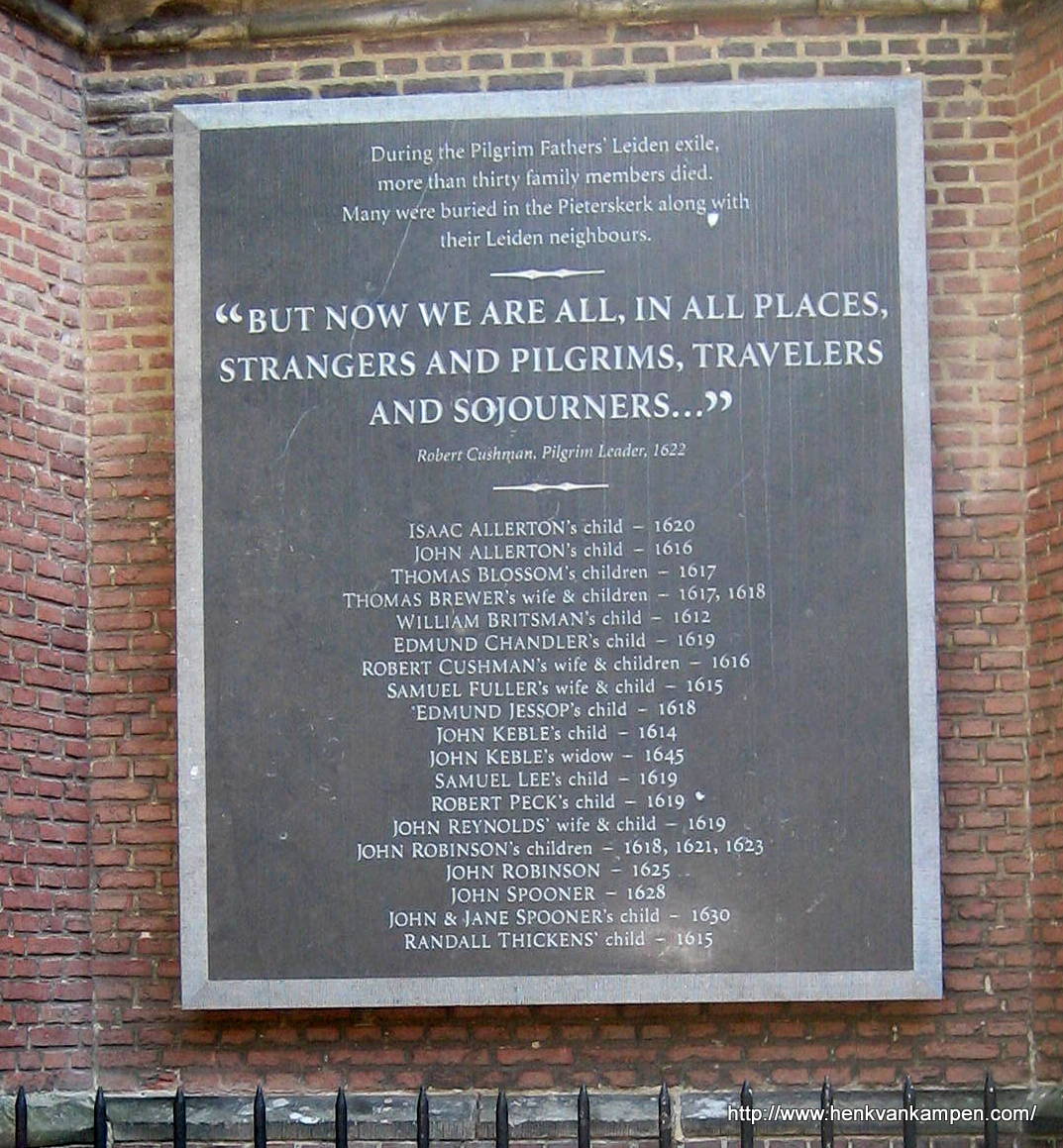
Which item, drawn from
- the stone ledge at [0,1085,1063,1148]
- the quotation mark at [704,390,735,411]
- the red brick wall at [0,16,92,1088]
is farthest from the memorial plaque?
the red brick wall at [0,16,92,1088]

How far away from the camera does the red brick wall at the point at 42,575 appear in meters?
6.30

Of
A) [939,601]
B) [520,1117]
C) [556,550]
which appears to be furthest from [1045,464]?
[520,1117]

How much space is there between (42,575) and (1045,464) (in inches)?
138

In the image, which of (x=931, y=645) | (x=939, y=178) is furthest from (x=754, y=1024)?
(x=939, y=178)

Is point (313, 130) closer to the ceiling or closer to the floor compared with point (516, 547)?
closer to the ceiling

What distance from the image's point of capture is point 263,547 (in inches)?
253

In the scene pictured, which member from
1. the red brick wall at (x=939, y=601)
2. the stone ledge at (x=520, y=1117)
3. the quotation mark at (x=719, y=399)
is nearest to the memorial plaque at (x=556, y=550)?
the quotation mark at (x=719, y=399)

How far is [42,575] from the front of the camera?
6500 millimetres

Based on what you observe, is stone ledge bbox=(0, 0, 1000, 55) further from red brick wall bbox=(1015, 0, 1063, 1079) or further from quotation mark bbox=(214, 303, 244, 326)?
quotation mark bbox=(214, 303, 244, 326)

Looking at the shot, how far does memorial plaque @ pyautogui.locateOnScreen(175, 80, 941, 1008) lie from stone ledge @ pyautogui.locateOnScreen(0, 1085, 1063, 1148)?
36 cm

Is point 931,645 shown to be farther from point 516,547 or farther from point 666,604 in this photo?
point 516,547

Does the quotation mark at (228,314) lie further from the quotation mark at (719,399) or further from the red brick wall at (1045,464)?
the red brick wall at (1045,464)

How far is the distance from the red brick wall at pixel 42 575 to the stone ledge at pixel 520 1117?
0.24 meters

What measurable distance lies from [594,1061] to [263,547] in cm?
208
